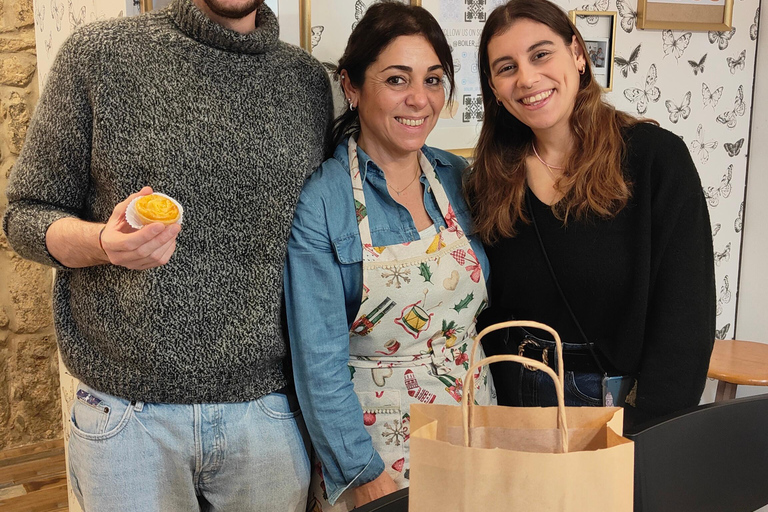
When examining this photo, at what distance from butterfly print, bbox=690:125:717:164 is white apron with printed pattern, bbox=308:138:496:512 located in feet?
4.40

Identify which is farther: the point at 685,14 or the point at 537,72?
the point at 685,14

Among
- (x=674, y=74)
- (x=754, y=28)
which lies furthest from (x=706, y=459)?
(x=754, y=28)

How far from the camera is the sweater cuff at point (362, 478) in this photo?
1457 millimetres

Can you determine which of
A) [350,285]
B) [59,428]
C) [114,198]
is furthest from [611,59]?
[59,428]

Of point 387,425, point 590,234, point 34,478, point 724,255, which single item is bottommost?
point 34,478

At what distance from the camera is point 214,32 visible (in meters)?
1.32

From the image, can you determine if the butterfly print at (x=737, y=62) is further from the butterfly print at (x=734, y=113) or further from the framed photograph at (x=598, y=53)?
the framed photograph at (x=598, y=53)

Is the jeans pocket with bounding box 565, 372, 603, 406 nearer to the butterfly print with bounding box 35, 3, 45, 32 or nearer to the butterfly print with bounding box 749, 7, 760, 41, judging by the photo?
the butterfly print with bounding box 749, 7, 760, 41

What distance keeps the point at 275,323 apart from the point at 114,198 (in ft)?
1.22

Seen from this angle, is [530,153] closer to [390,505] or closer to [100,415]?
[390,505]

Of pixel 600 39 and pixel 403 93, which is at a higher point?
pixel 600 39

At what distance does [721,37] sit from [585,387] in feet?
5.05

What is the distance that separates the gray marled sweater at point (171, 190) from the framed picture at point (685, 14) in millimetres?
1391

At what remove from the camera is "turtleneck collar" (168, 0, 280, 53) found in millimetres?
1308
